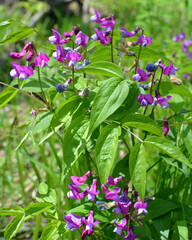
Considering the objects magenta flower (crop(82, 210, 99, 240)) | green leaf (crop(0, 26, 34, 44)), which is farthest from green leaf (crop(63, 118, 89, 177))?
green leaf (crop(0, 26, 34, 44))

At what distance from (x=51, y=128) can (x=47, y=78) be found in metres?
0.26

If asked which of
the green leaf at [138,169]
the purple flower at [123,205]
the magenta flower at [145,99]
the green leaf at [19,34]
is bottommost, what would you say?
the purple flower at [123,205]

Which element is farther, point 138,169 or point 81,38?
point 81,38

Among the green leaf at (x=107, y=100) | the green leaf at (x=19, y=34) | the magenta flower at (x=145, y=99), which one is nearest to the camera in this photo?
the green leaf at (x=107, y=100)

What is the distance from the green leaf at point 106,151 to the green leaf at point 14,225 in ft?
1.22

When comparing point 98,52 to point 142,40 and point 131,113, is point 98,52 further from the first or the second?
point 131,113

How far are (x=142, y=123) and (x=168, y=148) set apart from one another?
0.38ft

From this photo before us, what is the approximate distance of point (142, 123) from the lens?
1.00m

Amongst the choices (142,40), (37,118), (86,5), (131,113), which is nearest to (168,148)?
(131,113)

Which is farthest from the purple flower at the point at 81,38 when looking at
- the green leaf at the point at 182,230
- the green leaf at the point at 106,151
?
the green leaf at the point at 182,230

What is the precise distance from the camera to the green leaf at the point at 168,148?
0.98 m

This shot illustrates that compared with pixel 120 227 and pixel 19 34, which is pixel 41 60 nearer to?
pixel 19 34

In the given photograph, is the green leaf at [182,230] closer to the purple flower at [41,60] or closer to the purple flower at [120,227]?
the purple flower at [120,227]

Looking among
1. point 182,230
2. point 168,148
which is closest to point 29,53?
point 168,148
